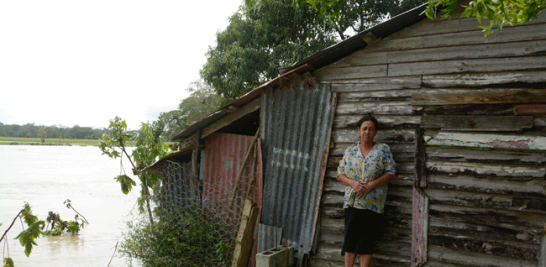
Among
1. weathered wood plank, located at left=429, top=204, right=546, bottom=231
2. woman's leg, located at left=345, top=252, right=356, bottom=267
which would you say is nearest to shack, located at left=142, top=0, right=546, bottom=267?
weathered wood plank, located at left=429, top=204, right=546, bottom=231

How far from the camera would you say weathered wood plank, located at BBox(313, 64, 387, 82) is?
461 cm

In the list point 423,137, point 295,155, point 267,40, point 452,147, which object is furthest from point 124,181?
point 267,40

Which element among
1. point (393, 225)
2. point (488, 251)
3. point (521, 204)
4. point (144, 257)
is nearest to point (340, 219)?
point (393, 225)

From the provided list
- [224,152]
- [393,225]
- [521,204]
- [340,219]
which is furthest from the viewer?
[224,152]

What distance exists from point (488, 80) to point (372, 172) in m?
1.66

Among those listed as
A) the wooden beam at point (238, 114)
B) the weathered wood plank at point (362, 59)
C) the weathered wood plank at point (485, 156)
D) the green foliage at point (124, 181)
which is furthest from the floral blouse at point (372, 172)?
the green foliage at point (124, 181)

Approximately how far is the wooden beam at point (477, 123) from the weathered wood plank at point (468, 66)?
0.58 metres

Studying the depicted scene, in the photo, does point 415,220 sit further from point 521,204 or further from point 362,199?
point 521,204

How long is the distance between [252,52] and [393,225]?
34.7 feet

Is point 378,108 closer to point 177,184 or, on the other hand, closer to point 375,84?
point 375,84

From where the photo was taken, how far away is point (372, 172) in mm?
3982

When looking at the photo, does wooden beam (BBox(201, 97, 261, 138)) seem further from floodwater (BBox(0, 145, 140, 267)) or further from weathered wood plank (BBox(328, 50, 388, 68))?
floodwater (BBox(0, 145, 140, 267))

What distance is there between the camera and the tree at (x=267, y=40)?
13.1 m

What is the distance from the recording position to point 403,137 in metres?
4.34
